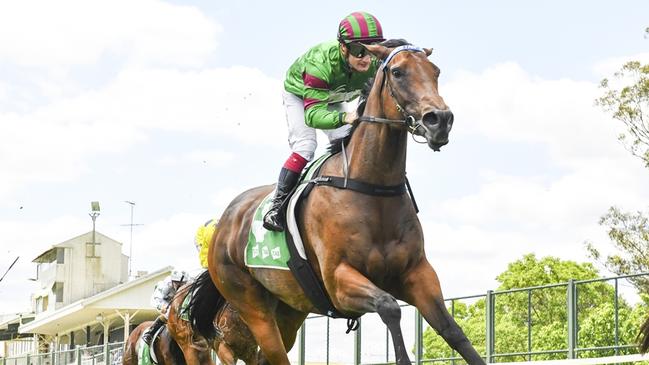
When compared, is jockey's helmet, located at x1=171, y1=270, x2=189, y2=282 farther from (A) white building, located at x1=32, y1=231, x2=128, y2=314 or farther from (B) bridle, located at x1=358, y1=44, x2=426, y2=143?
(A) white building, located at x1=32, y1=231, x2=128, y2=314

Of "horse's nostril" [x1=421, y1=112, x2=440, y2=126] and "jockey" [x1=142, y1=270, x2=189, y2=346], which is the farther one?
"jockey" [x1=142, y1=270, x2=189, y2=346]

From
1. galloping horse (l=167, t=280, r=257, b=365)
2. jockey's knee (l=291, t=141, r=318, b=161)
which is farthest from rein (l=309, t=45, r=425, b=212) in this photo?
galloping horse (l=167, t=280, r=257, b=365)

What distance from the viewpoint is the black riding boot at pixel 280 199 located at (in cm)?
794

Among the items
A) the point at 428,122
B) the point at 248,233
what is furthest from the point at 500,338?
the point at 428,122

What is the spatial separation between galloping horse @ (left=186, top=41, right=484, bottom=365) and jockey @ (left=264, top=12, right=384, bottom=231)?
269 mm

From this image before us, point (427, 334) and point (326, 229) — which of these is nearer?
point (326, 229)

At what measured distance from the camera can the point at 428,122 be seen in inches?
255

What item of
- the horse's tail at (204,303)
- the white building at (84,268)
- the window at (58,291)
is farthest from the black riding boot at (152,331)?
the window at (58,291)

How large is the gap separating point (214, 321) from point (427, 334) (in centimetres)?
1190

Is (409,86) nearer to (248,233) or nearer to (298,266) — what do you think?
(298,266)

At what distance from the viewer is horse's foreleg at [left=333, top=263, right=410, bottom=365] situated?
657 cm

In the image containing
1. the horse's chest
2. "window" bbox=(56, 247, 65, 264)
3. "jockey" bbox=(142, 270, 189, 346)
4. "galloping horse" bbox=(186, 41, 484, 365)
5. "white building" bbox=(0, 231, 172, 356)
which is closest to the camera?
"galloping horse" bbox=(186, 41, 484, 365)

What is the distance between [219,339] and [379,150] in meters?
4.75

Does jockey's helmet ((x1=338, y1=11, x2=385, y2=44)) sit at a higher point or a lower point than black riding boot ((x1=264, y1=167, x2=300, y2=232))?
higher
